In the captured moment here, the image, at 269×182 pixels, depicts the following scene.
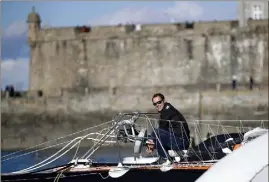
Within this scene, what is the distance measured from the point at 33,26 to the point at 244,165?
32.5 metres

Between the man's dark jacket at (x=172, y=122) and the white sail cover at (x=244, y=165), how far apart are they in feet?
9.17

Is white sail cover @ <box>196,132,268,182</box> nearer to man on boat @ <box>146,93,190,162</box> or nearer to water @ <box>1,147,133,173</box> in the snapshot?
man on boat @ <box>146,93,190,162</box>

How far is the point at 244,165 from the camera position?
6289mm

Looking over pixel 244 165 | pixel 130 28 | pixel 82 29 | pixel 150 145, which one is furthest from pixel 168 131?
pixel 82 29

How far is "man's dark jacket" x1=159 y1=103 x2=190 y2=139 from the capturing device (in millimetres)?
9258

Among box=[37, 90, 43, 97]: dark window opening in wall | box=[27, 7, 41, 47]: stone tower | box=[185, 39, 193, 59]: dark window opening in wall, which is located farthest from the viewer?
box=[27, 7, 41, 47]: stone tower

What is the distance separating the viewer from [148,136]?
369 inches

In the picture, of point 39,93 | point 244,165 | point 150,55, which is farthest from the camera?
point 150,55

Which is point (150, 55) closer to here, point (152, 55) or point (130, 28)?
point (152, 55)

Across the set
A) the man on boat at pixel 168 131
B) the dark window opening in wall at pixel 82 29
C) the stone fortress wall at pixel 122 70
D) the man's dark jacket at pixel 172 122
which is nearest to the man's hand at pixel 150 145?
the man on boat at pixel 168 131

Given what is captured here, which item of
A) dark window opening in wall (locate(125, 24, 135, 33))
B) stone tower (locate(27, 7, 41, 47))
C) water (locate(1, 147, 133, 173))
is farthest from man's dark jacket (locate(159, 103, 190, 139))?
stone tower (locate(27, 7, 41, 47))

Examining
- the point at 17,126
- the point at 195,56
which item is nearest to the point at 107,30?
the point at 195,56

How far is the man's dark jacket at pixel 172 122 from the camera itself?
9258mm

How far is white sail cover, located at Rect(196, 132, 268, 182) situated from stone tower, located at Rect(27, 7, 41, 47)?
1251 inches
